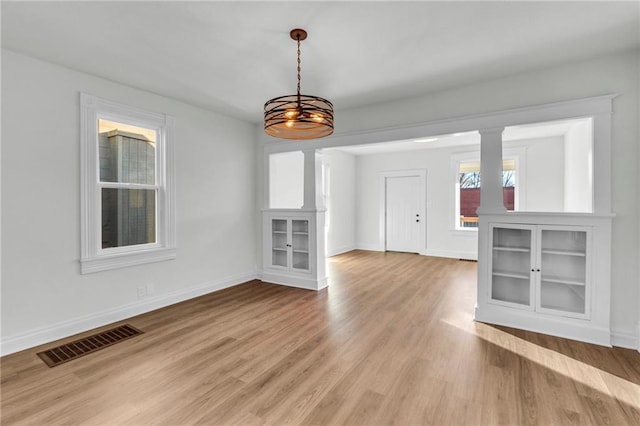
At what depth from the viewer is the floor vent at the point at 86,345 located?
262 centimetres

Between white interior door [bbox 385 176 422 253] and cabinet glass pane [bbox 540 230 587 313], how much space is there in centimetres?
454

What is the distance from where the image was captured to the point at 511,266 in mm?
3316

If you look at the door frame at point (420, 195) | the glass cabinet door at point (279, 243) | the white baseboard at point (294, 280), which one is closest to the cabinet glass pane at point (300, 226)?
the glass cabinet door at point (279, 243)

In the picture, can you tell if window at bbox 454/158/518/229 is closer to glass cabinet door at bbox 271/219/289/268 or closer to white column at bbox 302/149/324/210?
white column at bbox 302/149/324/210

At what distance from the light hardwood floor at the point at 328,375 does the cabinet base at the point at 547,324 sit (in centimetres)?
13

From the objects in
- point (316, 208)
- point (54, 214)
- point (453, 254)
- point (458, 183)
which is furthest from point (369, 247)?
point (54, 214)

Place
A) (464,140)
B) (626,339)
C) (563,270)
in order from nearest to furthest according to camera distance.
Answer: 1. (626,339)
2. (563,270)
3. (464,140)

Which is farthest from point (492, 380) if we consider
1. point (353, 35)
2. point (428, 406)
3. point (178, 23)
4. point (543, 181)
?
point (543, 181)

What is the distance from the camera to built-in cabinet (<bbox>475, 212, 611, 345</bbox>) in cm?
287

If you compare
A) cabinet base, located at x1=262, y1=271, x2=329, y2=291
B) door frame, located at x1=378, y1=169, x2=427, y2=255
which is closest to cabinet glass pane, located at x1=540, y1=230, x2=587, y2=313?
cabinet base, located at x1=262, y1=271, x2=329, y2=291

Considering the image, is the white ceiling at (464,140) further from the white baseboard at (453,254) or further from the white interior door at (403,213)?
the white baseboard at (453,254)

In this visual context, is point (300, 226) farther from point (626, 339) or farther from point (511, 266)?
point (626, 339)

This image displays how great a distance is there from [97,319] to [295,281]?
99.6 inches

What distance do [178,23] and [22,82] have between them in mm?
1702
